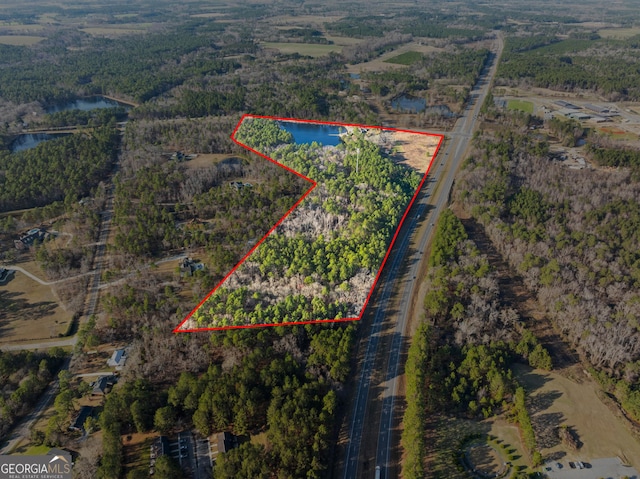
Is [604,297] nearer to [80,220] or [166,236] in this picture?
[166,236]

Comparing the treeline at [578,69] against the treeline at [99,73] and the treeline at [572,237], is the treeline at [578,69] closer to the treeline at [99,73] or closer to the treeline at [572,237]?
the treeline at [572,237]

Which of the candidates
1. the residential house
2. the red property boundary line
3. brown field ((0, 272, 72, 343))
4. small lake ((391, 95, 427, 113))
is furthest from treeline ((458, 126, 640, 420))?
brown field ((0, 272, 72, 343))

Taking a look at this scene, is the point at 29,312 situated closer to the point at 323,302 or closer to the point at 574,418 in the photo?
the point at 323,302

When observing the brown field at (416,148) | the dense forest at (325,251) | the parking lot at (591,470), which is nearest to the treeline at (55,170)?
the dense forest at (325,251)

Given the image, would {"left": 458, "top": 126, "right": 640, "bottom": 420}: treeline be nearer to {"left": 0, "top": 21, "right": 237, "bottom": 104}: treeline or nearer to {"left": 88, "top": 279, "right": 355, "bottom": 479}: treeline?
{"left": 88, "top": 279, "right": 355, "bottom": 479}: treeline

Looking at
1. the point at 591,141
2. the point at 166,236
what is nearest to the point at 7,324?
the point at 166,236

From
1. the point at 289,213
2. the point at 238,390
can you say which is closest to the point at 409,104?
the point at 289,213

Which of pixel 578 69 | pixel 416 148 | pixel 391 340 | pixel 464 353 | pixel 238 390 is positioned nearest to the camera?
pixel 238 390

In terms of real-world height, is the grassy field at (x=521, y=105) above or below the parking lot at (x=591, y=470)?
above
